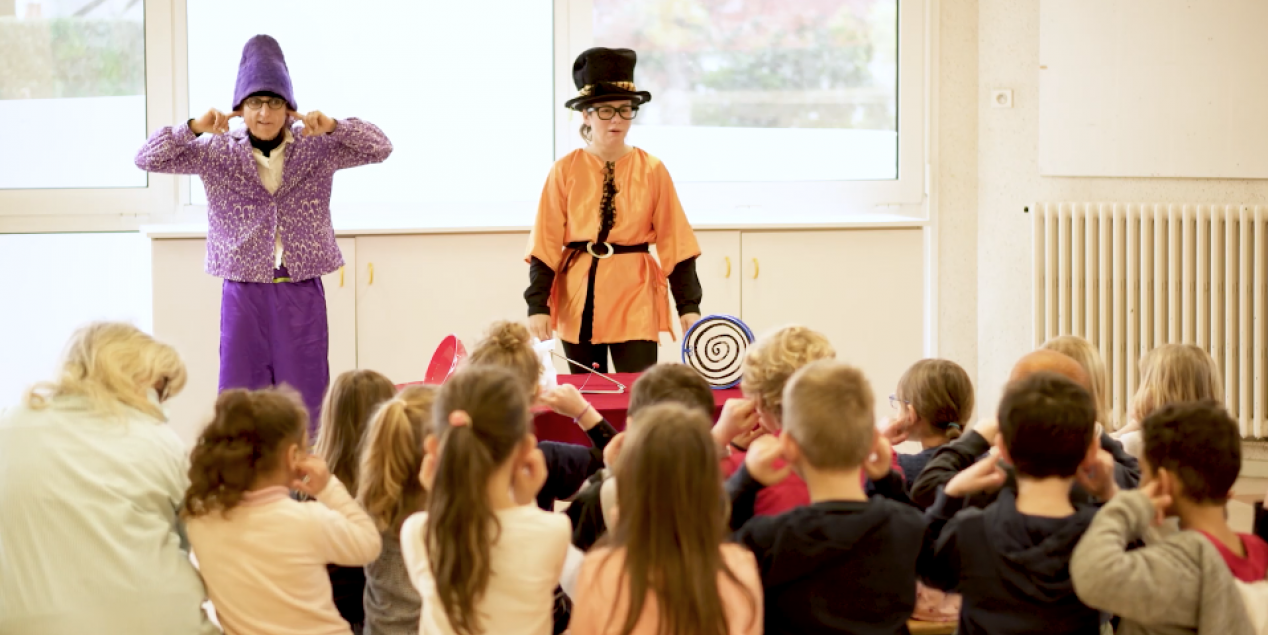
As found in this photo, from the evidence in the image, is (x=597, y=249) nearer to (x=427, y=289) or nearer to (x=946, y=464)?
(x=427, y=289)

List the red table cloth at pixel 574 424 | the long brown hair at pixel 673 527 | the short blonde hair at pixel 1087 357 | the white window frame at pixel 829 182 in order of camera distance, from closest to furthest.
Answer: the long brown hair at pixel 673 527 < the short blonde hair at pixel 1087 357 < the red table cloth at pixel 574 424 < the white window frame at pixel 829 182

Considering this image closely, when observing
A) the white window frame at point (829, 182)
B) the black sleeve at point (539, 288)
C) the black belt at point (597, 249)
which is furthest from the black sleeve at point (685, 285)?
the white window frame at point (829, 182)

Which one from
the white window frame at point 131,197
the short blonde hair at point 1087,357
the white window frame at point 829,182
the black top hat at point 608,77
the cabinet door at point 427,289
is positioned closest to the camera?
the short blonde hair at point 1087,357

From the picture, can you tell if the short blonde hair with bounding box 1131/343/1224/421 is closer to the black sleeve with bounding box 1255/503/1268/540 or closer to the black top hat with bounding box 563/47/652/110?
the black sleeve with bounding box 1255/503/1268/540

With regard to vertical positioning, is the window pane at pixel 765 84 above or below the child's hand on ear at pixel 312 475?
above

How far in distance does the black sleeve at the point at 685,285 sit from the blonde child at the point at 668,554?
1883mm

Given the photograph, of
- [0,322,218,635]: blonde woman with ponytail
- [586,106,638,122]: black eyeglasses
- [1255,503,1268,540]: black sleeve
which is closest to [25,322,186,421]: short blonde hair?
[0,322,218,635]: blonde woman with ponytail

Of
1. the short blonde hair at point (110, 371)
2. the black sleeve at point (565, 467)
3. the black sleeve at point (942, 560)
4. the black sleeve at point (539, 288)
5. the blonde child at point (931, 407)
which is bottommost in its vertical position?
the black sleeve at point (942, 560)

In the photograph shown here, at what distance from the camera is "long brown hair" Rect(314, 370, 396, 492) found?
252 centimetres

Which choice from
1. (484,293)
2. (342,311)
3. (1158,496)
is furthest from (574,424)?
(342,311)

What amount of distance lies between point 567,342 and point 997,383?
7.34 ft

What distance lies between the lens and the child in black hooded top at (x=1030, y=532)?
1965 millimetres

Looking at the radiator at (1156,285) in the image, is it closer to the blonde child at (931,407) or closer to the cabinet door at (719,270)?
the cabinet door at (719,270)

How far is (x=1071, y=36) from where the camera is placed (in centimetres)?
502
